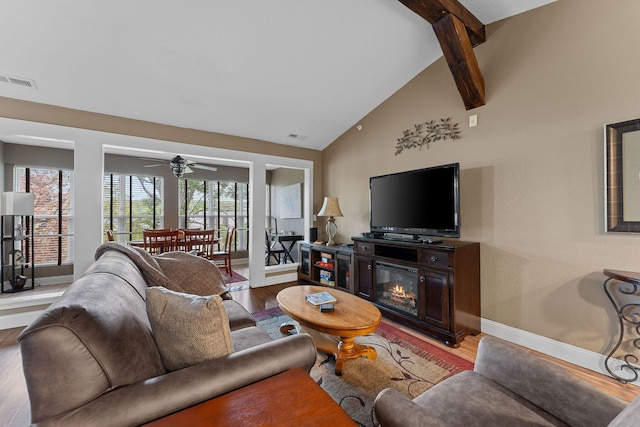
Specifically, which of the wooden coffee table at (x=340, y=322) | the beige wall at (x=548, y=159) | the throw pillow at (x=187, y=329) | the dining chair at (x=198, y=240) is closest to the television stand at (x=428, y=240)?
the beige wall at (x=548, y=159)

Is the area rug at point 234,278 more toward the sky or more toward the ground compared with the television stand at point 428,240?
more toward the ground

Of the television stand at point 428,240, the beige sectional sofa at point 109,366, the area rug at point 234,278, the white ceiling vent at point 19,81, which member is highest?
the white ceiling vent at point 19,81

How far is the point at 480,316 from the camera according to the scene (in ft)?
9.05

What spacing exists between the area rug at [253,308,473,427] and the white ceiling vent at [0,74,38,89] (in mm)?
3500

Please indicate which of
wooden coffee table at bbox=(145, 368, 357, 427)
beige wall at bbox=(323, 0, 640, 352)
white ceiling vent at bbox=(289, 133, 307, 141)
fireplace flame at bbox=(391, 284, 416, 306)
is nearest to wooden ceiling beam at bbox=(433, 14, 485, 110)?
beige wall at bbox=(323, 0, 640, 352)

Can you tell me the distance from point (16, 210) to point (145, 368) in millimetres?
4128

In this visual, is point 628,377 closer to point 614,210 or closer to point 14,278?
point 614,210

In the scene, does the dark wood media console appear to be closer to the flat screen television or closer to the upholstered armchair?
the flat screen television

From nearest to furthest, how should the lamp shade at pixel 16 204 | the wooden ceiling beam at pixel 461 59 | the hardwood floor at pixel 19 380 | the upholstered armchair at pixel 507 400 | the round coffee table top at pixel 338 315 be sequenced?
the upholstered armchair at pixel 507 400, the hardwood floor at pixel 19 380, the round coffee table top at pixel 338 315, the wooden ceiling beam at pixel 461 59, the lamp shade at pixel 16 204

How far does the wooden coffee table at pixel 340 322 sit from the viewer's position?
1.87 meters

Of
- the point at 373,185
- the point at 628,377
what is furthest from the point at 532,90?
the point at 628,377

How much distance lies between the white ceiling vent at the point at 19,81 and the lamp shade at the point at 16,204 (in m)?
1.61

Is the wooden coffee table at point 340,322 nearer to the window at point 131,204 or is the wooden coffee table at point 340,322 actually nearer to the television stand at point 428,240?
the television stand at point 428,240

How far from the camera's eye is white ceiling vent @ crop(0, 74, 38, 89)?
8.53ft
